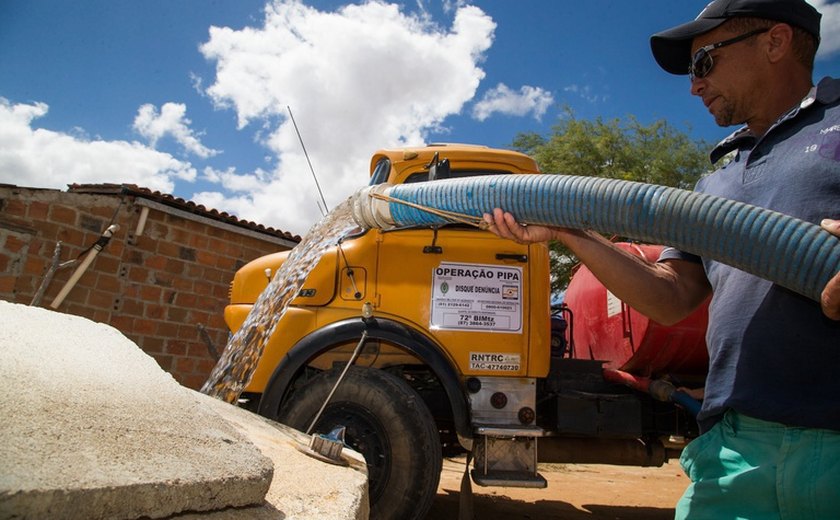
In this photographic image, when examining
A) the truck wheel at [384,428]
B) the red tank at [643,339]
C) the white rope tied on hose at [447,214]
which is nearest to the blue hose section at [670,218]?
the white rope tied on hose at [447,214]

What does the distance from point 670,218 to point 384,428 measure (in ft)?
7.49

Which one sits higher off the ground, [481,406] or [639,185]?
[639,185]

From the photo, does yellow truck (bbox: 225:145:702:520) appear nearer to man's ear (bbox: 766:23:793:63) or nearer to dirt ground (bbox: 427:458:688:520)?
dirt ground (bbox: 427:458:688:520)

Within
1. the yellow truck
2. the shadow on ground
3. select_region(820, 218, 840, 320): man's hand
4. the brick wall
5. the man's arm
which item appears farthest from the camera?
the brick wall

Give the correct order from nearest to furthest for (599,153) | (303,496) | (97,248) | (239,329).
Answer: (303,496) → (239,329) → (97,248) → (599,153)

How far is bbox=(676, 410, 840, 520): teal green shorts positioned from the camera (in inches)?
50.4

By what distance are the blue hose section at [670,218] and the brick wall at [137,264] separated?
573cm

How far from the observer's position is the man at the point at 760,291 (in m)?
1.33

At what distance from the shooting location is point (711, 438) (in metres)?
1.57

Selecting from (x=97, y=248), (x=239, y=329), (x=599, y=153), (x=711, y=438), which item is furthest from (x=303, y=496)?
(x=599, y=153)

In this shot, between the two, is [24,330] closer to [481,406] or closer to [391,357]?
[391,357]

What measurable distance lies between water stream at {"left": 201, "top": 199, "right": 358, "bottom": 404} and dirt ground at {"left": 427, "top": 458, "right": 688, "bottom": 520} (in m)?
2.30

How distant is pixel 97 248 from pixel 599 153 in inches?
610

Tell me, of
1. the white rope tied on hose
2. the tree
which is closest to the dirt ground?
the white rope tied on hose
